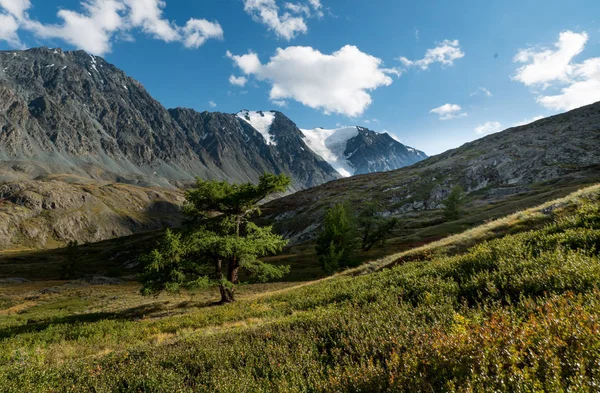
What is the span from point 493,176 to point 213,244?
139m

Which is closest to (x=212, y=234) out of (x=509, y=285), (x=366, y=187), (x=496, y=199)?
(x=509, y=285)

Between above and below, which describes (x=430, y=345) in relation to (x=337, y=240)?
above

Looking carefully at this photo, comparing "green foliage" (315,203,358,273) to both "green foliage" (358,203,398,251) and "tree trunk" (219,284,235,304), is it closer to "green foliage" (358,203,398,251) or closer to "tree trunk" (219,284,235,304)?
"green foliage" (358,203,398,251)

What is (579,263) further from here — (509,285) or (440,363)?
(440,363)

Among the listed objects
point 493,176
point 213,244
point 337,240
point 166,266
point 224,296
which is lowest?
point 224,296

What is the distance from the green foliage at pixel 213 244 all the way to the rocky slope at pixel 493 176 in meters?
84.5

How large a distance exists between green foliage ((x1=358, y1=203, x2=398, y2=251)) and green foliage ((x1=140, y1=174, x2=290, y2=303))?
129 ft

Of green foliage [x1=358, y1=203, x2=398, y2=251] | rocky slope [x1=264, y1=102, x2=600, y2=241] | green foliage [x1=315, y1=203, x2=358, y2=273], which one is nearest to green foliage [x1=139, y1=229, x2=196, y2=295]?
green foliage [x1=315, y1=203, x2=358, y2=273]

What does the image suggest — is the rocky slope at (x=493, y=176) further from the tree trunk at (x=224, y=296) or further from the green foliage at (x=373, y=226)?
the tree trunk at (x=224, y=296)

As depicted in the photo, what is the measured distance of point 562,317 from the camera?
466 cm

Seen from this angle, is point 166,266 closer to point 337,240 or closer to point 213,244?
point 213,244

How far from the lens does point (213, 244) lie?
24.5 meters

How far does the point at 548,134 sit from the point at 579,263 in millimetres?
189728

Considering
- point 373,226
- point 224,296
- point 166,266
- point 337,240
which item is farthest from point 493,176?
point 166,266
